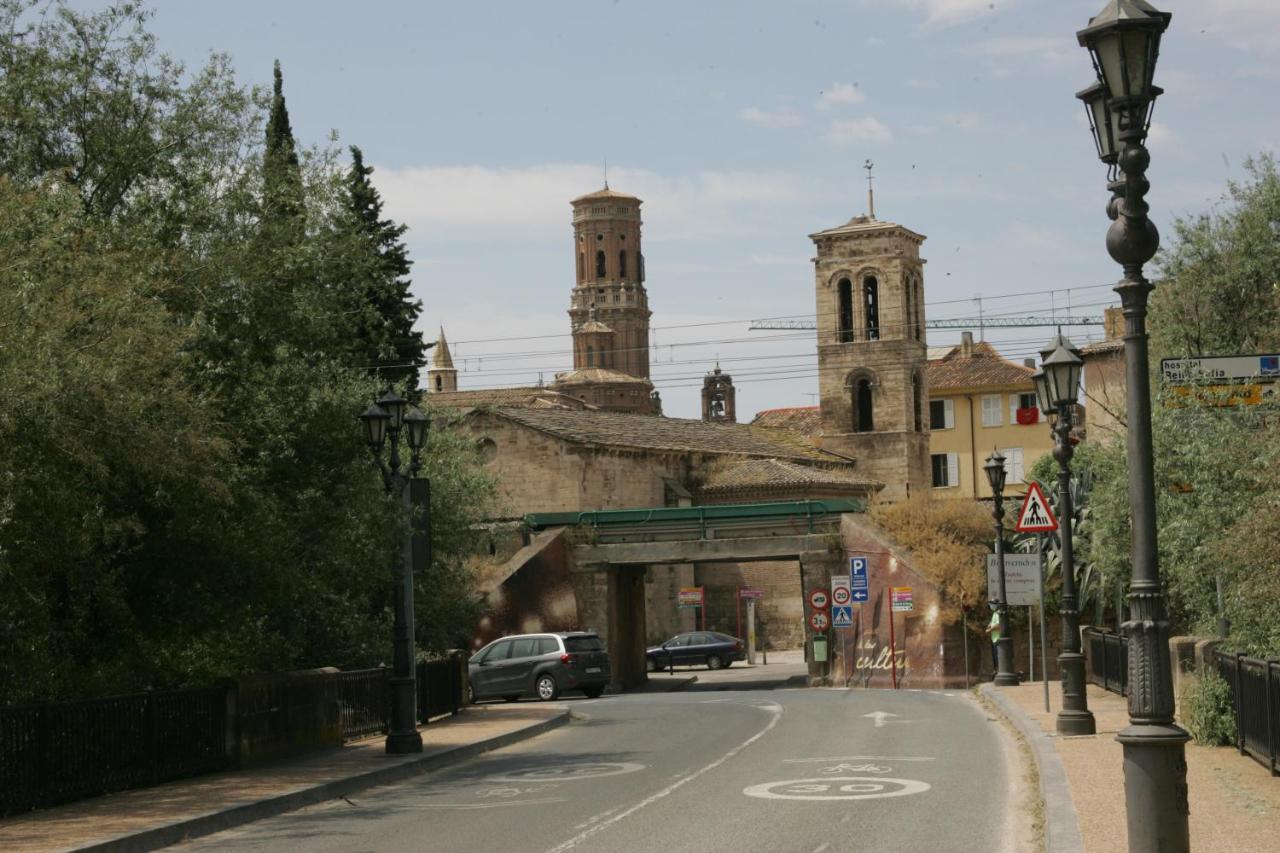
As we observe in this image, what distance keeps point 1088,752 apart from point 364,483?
35.3 feet

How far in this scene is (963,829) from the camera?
43.6 ft

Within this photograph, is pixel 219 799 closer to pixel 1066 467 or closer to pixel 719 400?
pixel 1066 467

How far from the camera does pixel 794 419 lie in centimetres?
11331

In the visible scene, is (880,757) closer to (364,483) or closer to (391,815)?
(391,815)

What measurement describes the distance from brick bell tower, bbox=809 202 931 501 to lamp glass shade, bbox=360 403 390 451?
70889 millimetres

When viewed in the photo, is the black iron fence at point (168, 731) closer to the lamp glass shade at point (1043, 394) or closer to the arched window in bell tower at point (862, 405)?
the lamp glass shade at point (1043, 394)

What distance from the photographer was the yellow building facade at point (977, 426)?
3856 inches

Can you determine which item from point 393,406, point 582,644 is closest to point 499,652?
point 582,644

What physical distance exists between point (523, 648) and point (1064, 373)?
22.2 meters

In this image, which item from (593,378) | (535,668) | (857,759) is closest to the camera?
(857,759)

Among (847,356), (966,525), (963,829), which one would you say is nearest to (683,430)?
(847,356)

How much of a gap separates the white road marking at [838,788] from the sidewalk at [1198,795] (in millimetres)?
1604

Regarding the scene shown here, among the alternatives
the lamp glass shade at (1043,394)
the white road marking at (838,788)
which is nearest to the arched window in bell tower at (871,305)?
the lamp glass shade at (1043,394)

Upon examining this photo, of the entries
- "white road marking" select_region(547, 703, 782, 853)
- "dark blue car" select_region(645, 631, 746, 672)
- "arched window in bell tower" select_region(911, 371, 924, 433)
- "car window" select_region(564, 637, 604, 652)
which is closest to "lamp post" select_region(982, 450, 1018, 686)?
"white road marking" select_region(547, 703, 782, 853)
